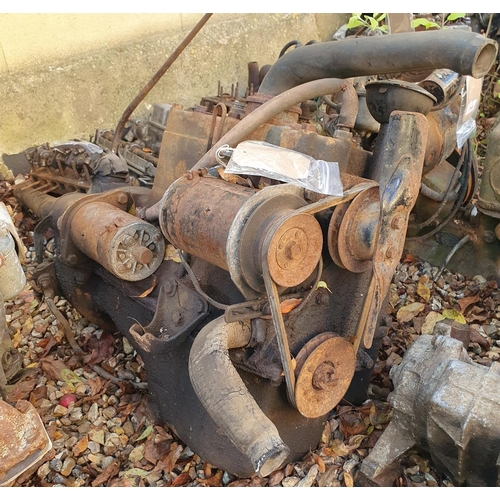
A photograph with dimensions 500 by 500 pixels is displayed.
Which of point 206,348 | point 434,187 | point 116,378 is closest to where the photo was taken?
point 206,348

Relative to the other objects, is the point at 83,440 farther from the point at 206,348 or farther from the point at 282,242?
the point at 282,242

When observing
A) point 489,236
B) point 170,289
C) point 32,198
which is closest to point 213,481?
point 170,289

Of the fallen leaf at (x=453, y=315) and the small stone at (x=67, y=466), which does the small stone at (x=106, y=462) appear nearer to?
the small stone at (x=67, y=466)

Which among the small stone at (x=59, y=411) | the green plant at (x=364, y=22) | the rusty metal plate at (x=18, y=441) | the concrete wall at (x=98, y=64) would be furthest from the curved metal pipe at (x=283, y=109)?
the green plant at (x=364, y=22)

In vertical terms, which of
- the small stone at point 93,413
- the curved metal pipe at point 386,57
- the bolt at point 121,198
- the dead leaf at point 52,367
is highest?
the curved metal pipe at point 386,57

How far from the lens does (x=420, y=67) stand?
249cm

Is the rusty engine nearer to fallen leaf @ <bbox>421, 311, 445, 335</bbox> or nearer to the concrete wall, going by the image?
fallen leaf @ <bbox>421, 311, 445, 335</bbox>

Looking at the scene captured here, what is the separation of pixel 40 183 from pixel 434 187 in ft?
10.2

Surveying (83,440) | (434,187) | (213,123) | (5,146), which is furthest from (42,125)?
(434,187)

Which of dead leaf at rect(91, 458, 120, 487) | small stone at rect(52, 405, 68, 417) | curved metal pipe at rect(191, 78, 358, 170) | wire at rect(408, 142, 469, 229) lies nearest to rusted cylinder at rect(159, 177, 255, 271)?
curved metal pipe at rect(191, 78, 358, 170)

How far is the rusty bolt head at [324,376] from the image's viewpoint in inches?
88.4

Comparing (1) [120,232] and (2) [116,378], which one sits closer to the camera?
(1) [120,232]

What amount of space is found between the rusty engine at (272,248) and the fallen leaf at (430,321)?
2.67 ft

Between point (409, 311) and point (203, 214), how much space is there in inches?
81.1
